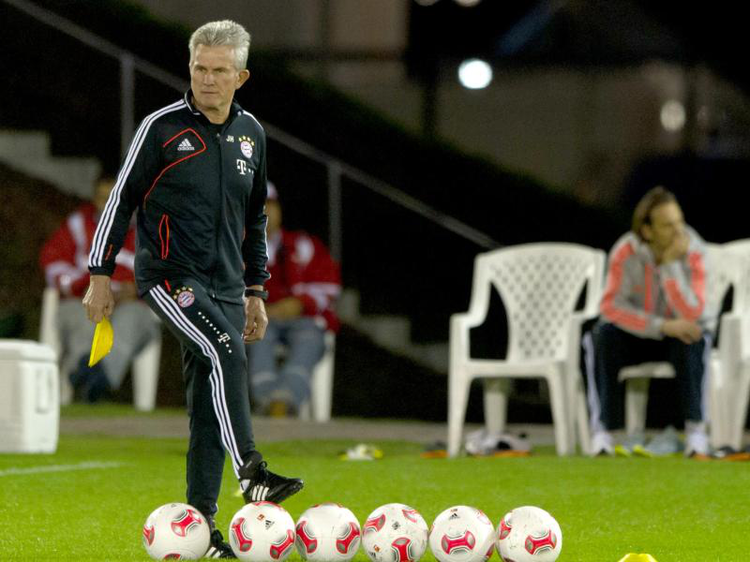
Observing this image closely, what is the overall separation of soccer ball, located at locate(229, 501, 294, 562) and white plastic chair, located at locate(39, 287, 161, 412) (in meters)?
7.67

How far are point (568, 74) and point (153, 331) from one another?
399 centimetres

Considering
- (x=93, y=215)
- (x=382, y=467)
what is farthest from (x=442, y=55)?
(x=382, y=467)

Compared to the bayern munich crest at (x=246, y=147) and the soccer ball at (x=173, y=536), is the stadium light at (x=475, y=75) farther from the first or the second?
the soccer ball at (x=173, y=536)

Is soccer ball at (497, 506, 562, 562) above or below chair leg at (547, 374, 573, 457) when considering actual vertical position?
below

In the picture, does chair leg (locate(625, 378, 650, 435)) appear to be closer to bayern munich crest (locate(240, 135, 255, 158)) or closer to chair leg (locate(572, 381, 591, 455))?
chair leg (locate(572, 381, 591, 455))

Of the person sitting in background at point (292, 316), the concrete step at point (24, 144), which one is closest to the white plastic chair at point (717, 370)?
the person sitting in background at point (292, 316)

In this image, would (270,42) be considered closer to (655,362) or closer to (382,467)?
(655,362)

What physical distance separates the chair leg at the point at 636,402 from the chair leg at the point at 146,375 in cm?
393

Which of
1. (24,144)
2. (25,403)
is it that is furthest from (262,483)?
(24,144)

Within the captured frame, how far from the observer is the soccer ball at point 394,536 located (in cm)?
467

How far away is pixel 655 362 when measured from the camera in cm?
990

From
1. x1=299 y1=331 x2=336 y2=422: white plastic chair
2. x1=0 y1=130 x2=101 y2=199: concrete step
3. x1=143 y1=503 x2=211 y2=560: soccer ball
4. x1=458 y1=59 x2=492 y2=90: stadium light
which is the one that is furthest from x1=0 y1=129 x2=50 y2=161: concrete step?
x1=143 y1=503 x2=211 y2=560: soccer ball

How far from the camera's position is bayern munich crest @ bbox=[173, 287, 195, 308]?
5023 millimetres

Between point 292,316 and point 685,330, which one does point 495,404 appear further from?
point 292,316
